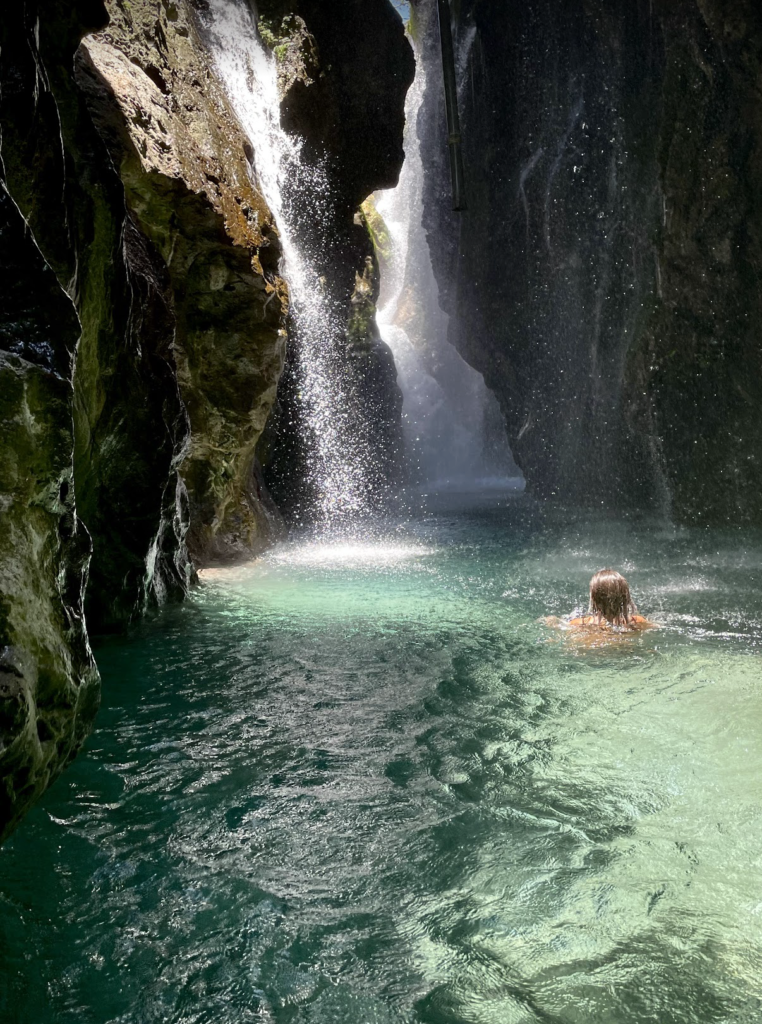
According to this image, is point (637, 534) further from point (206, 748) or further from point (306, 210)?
point (206, 748)

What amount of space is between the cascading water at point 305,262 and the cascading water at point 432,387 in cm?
1372

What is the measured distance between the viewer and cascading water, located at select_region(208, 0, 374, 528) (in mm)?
13570

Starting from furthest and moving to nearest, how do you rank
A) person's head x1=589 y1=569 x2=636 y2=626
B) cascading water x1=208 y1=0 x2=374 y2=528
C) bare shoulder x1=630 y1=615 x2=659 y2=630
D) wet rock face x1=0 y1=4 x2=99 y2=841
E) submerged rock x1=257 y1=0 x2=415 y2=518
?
submerged rock x1=257 y1=0 x2=415 y2=518, cascading water x1=208 y1=0 x2=374 y2=528, bare shoulder x1=630 y1=615 x2=659 y2=630, person's head x1=589 y1=569 x2=636 y2=626, wet rock face x1=0 y1=4 x2=99 y2=841

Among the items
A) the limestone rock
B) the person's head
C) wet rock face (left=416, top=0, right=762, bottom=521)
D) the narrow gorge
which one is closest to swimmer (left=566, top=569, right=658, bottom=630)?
the person's head

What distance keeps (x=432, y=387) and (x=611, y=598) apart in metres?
32.5

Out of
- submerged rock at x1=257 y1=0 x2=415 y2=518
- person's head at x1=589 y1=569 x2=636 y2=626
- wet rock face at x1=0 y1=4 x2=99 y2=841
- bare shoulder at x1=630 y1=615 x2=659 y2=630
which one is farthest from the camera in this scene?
submerged rock at x1=257 y1=0 x2=415 y2=518

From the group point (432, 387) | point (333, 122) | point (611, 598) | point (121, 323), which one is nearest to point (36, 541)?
point (121, 323)

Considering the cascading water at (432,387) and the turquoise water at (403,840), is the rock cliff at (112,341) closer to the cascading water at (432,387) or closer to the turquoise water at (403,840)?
the turquoise water at (403,840)

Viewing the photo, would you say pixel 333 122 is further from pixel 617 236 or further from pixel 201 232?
pixel 201 232

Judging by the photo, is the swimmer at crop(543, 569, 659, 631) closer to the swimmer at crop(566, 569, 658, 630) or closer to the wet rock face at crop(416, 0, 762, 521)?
the swimmer at crop(566, 569, 658, 630)

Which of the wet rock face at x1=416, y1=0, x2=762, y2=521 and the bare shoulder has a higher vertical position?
the wet rock face at x1=416, y1=0, x2=762, y2=521

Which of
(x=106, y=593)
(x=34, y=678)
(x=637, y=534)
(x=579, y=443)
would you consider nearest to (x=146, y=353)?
(x=106, y=593)

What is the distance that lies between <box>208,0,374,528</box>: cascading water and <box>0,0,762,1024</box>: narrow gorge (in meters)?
0.12

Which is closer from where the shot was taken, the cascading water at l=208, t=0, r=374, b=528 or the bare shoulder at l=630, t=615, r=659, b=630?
the bare shoulder at l=630, t=615, r=659, b=630
